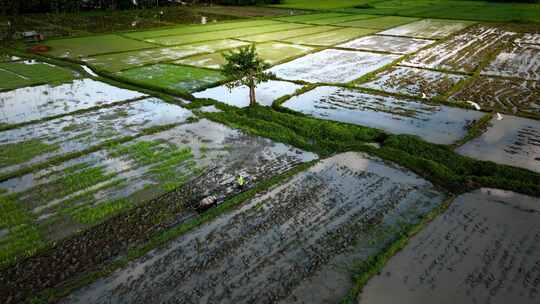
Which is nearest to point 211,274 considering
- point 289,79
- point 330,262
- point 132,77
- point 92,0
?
point 330,262

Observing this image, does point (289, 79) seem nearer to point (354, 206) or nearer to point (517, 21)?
point (354, 206)

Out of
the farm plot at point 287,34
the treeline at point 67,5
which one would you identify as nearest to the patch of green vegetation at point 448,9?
the farm plot at point 287,34

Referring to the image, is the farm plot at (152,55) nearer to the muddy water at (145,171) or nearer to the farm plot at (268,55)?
the farm plot at (268,55)

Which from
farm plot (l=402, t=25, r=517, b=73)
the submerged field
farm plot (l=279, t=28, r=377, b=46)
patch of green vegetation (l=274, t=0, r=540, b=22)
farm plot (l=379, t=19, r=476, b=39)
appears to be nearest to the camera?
the submerged field

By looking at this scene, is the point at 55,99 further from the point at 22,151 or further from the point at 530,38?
the point at 530,38

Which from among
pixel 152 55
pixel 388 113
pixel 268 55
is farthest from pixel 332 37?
pixel 388 113

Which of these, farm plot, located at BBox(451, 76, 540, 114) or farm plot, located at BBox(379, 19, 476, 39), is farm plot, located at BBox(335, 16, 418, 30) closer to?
farm plot, located at BBox(379, 19, 476, 39)

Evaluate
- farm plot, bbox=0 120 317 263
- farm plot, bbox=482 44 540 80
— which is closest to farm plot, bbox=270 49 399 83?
farm plot, bbox=482 44 540 80
